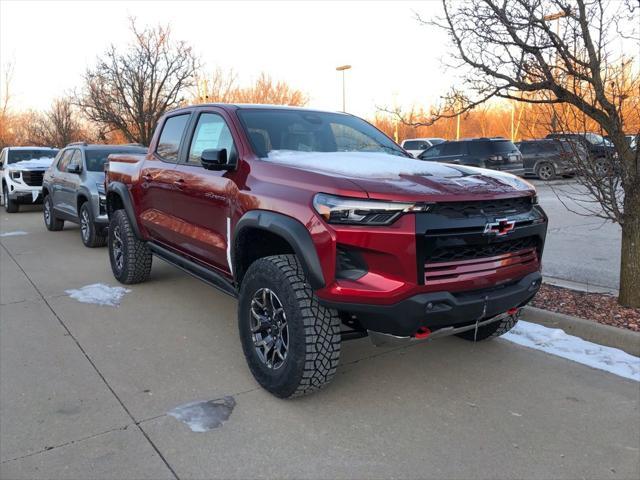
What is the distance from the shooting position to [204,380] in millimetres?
3693

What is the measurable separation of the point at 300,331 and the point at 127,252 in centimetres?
349

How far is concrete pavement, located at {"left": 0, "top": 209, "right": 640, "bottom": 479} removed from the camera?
2729 millimetres

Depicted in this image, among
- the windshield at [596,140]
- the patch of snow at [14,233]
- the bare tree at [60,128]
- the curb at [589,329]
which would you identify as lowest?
the curb at [589,329]

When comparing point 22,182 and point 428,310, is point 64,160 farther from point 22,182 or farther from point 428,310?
point 428,310

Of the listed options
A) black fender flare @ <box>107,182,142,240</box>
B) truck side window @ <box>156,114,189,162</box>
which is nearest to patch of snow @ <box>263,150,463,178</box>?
truck side window @ <box>156,114,189,162</box>

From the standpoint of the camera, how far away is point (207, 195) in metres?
4.08

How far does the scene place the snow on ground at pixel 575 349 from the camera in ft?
12.8

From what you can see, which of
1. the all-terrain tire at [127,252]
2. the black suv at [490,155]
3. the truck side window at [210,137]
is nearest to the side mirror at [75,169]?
the all-terrain tire at [127,252]

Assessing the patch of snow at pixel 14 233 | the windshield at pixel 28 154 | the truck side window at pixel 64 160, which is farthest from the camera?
the windshield at pixel 28 154

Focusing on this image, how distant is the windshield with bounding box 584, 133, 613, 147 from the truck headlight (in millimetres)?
2548

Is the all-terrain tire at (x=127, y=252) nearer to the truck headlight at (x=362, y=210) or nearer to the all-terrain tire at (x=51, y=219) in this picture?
the truck headlight at (x=362, y=210)

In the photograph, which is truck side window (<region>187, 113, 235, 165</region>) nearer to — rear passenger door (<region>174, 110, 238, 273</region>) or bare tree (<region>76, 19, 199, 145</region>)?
rear passenger door (<region>174, 110, 238, 273</region>)

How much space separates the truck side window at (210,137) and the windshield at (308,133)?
0.59 ft

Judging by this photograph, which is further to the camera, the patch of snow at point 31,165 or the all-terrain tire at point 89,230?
the patch of snow at point 31,165
